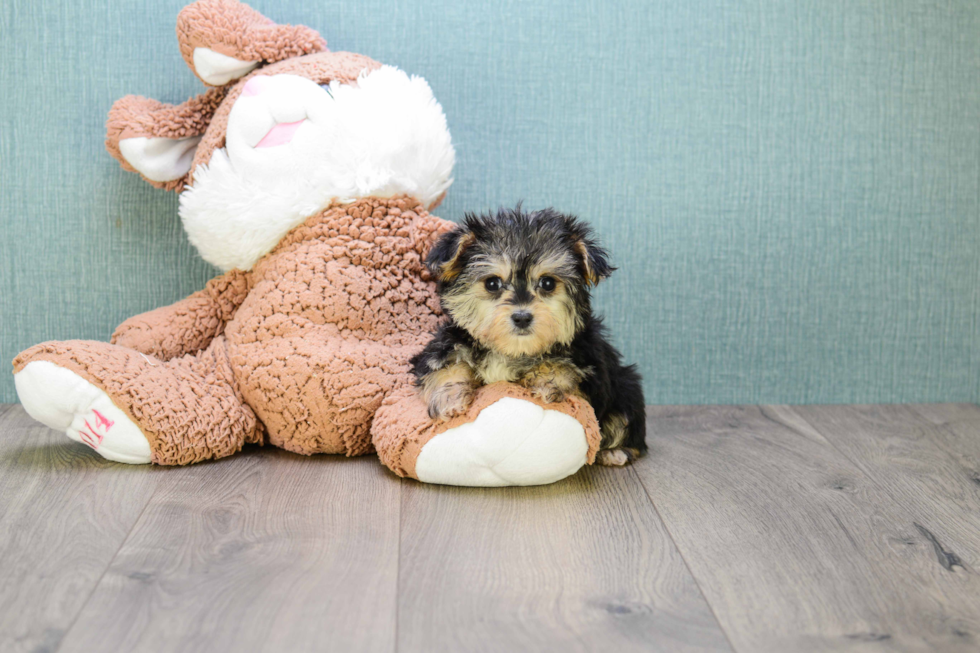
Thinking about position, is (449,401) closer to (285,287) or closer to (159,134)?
(285,287)

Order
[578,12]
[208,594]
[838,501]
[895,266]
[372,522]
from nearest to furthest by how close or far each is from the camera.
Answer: [208,594] < [372,522] < [838,501] < [578,12] < [895,266]

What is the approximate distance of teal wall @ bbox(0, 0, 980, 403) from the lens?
2625 millimetres

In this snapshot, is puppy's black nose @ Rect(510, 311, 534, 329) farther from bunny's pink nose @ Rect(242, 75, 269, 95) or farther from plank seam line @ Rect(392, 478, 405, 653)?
bunny's pink nose @ Rect(242, 75, 269, 95)

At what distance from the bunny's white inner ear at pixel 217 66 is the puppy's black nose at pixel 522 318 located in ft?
3.87

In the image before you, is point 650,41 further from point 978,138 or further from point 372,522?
point 372,522

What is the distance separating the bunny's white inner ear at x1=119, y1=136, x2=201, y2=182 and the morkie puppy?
0.97 metres

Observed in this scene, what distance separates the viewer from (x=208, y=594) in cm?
148

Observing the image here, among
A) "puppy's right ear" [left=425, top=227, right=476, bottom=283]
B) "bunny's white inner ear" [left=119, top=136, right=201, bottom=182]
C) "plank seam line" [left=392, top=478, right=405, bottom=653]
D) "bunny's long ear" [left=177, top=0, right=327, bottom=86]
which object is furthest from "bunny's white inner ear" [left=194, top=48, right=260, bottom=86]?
"plank seam line" [left=392, top=478, right=405, bottom=653]

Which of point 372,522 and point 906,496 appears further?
point 906,496

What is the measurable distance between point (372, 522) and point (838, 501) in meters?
1.15

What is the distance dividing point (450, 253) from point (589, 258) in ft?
1.09

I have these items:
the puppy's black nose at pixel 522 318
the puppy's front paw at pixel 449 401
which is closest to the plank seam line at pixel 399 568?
the puppy's front paw at pixel 449 401

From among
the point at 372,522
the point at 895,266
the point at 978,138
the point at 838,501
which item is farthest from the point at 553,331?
the point at 978,138

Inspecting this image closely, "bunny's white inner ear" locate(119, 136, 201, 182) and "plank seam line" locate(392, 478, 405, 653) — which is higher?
"bunny's white inner ear" locate(119, 136, 201, 182)
